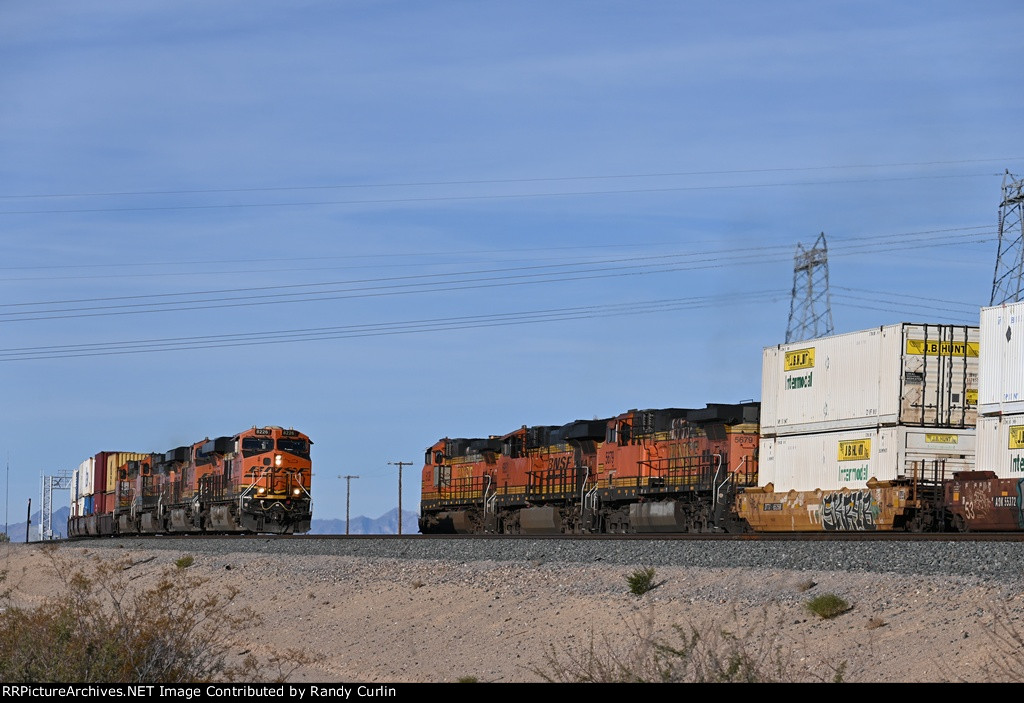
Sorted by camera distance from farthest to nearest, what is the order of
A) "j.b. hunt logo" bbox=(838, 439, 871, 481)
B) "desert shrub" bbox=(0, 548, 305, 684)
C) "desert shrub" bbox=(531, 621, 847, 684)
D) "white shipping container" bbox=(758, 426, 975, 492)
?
"j.b. hunt logo" bbox=(838, 439, 871, 481) → "white shipping container" bbox=(758, 426, 975, 492) → "desert shrub" bbox=(0, 548, 305, 684) → "desert shrub" bbox=(531, 621, 847, 684)

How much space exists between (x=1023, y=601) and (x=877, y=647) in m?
1.73

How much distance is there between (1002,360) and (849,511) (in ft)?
15.9

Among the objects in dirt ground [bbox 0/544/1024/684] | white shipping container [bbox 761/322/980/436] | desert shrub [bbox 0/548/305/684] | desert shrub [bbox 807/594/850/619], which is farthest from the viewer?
white shipping container [bbox 761/322/980/436]

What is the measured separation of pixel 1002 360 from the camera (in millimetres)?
25125

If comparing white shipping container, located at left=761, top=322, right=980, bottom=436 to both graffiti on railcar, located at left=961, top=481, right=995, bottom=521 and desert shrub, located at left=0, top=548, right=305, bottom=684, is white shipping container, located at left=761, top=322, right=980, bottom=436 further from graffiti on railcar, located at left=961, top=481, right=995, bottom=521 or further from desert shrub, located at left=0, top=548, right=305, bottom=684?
desert shrub, located at left=0, top=548, right=305, bottom=684

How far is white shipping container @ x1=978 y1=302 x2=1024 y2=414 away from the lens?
80.9 feet

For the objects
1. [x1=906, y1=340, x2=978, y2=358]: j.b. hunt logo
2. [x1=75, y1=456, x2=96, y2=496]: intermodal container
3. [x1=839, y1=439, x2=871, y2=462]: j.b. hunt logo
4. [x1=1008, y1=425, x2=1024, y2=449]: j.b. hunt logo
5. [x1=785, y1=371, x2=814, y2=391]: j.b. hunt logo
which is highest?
[x1=906, y1=340, x2=978, y2=358]: j.b. hunt logo

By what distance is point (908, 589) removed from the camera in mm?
16703

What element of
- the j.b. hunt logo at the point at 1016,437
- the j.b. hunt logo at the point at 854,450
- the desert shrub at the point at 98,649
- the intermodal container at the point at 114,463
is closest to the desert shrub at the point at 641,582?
the desert shrub at the point at 98,649

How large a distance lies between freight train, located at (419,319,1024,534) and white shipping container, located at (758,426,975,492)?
1.2 inches

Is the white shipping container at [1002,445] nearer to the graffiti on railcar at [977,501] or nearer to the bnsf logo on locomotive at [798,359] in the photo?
the graffiti on railcar at [977,501]

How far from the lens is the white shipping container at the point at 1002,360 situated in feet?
80.9

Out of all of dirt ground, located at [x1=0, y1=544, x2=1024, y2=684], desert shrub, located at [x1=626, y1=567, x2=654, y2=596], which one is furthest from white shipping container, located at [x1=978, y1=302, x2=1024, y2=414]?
desert shrub, located at [x1=626, y1=567, x2=654, y2=596]
